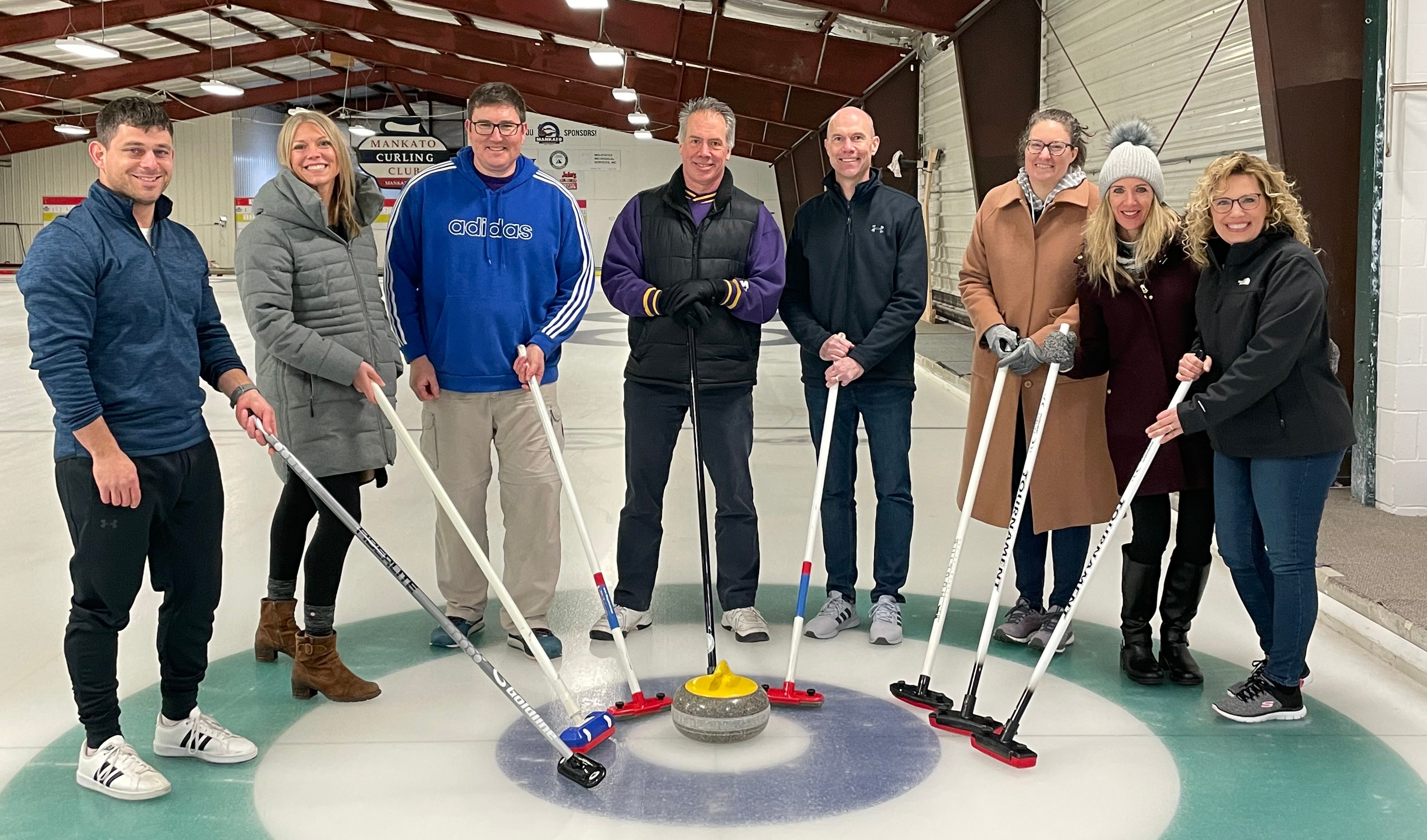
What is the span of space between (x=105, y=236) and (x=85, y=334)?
0.74 ft

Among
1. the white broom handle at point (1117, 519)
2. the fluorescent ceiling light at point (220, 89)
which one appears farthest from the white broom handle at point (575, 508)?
the fluorescent ceiling light at point (220, 89)

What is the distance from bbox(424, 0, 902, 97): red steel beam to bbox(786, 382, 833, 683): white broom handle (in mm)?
11422

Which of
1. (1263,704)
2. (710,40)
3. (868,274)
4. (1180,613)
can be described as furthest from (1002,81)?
(1263,704)

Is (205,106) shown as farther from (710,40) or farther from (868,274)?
(868,274)

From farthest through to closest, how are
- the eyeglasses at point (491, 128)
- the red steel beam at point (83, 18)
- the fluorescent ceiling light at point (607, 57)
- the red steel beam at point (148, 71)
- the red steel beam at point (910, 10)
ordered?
1. the red steel beam at point (148, 71)
2. the red steel beam at point (83, 18)
3. the fluorescent ceiling light at point (607, 57)
4. the red steel beam at point (910, 10)
5. the eyeglasses at point (491, 128)

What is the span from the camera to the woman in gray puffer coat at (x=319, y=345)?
3.08m

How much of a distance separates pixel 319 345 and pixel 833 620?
177 cm

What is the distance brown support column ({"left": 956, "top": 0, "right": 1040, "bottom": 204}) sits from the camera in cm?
927

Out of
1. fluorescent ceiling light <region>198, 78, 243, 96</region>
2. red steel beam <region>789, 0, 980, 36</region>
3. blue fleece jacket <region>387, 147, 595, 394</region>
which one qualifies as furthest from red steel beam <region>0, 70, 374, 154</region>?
blue fleece jacket <region>387, 147, 595, 394</region>

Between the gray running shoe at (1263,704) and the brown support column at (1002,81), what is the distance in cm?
666

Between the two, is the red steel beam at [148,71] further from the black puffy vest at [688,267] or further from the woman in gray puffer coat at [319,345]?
the woman in gray puffer coat at [319,345]

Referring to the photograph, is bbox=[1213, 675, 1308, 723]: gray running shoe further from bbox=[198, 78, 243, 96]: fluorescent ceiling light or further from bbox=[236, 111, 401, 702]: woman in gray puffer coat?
bbox=[198, 78, 243, 96]: fluorescent ceiling light

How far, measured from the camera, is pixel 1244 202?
2.86 metres

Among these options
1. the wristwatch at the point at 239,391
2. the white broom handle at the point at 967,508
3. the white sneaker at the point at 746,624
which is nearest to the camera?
the wristwatch at the point at 239,391
